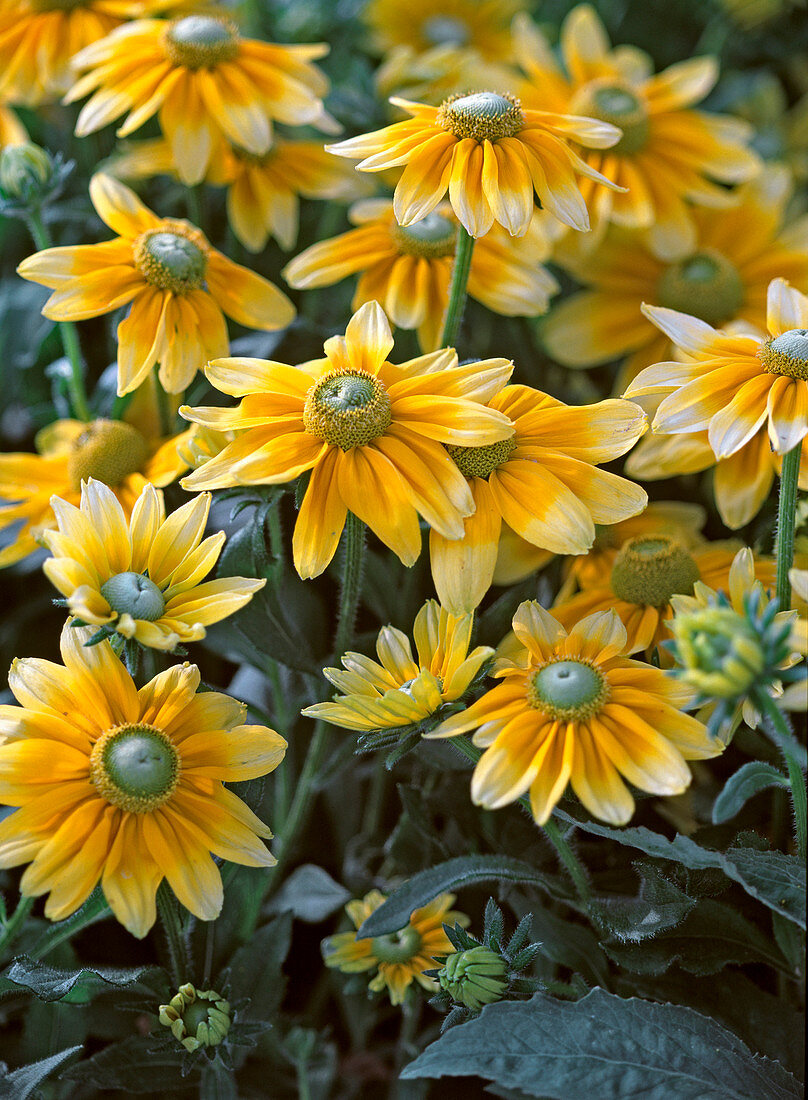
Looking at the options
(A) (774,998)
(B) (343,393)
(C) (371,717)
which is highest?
(B) (343,393)

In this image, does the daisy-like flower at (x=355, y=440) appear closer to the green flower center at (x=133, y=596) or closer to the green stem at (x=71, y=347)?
the green flower center at (x=133, y=596)

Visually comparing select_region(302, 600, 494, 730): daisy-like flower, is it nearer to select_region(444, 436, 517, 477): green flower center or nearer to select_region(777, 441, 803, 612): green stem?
select_region(444, 436, 517, 477): green flower center

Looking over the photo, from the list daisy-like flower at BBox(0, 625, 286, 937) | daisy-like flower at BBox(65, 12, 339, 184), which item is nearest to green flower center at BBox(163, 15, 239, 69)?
daisy-like flower at BBox(65, 12, 339, 184)

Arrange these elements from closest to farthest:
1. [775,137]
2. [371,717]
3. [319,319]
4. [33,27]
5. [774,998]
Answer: [371,717] < [774,998] < [33,27] < [319,319] < [775,137]

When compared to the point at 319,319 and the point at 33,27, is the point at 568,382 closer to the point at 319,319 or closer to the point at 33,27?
the point at 319,319

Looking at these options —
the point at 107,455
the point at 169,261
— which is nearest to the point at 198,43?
the point at 169,261

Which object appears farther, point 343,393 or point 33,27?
point 33,27

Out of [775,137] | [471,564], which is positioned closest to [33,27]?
[471,564]
